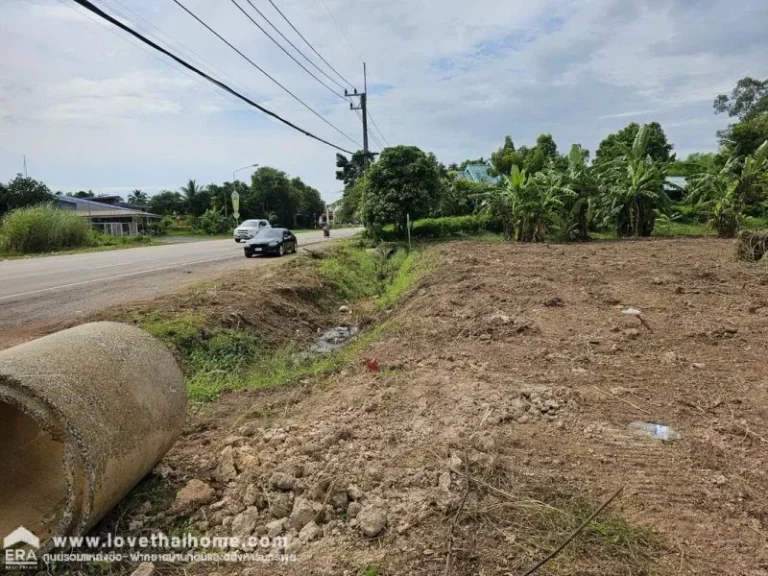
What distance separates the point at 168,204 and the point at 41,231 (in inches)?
1738

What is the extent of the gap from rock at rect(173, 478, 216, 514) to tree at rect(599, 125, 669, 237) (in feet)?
71.0

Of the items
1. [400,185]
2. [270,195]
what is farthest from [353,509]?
[270,195]

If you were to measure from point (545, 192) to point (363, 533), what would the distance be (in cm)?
2080

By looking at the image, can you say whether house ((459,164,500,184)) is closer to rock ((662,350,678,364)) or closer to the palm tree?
the palm tree

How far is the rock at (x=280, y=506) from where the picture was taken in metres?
3.22

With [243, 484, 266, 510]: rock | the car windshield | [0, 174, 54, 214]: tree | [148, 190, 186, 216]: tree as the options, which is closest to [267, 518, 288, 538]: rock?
[243, 484, 266, 510]: rock

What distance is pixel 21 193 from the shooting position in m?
44.5

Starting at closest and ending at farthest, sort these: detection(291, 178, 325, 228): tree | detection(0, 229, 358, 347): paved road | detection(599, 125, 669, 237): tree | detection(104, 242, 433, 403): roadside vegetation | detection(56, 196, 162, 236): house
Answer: detection(104, 242, 433, 403): roadside vegetation → detection(0, 229, 358, 347): paved road → detection(599, 125, 669, 237): tree → detection(56, 196, 162, 236): house → detection(291, 178, 325, 228): tree

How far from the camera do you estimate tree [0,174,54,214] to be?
43.3m

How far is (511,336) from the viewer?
6883 mm

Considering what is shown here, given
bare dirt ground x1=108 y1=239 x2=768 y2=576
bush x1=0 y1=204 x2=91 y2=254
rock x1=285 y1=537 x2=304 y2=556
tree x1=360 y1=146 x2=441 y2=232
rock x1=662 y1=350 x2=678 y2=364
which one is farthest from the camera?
bush x1=0 y1=204 x2=91 y2=254

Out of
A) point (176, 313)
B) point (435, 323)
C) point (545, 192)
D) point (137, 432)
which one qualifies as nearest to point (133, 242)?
point (545, 192)

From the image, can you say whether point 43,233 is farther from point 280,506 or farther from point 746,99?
point 746,99

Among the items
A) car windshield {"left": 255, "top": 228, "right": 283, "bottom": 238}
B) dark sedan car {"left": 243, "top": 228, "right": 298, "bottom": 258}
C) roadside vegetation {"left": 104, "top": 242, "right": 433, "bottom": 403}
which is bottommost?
roadside vegetation {"left": 104, "top": 242, "right": 433, "bottom": 403}
